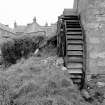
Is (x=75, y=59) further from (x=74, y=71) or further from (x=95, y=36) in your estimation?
(x=95, y=36)

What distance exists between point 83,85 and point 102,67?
3.18ft

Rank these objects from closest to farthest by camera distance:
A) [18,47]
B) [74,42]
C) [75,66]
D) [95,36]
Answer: [95,36]
[75,66]
[74,42]
[18,47]

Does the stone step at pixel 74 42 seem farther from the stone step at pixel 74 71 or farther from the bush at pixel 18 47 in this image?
the bush at pixel 18 47

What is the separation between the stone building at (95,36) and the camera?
5.12 metres

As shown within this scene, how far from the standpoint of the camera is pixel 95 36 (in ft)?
16.9

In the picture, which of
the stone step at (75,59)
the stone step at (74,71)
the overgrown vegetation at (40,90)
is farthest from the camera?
the stone step at (75,59)

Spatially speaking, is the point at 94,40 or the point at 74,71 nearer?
the point at 94,40

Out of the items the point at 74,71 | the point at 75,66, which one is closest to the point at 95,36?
the point at 75,66

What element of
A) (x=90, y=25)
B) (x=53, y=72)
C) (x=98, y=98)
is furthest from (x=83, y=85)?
(x=90, y=25)

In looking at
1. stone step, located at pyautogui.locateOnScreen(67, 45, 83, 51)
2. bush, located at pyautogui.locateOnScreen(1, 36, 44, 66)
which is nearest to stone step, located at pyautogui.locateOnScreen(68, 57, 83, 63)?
stone step, located at pyautogui.locateOnScreen(67, 45, 83, 51)

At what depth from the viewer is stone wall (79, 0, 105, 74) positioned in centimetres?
512

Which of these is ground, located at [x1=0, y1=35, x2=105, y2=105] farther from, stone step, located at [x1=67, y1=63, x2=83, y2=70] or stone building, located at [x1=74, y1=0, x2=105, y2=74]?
stone building, located at [x1=74, y1=0, x2=105, y2=74]

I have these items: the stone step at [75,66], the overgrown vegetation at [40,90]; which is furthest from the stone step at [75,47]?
the overgrown vegetation at [40,90]

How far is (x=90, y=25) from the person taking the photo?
5.18 m
